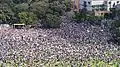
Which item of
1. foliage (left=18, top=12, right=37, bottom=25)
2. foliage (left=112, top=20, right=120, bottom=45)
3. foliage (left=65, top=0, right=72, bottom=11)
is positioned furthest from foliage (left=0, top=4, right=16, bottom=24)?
foliage (left=112, top=20, right=120, bottom=45)

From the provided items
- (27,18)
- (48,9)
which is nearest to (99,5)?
(48,9)

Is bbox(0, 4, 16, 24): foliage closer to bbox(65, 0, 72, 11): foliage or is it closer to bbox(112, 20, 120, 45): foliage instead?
bbox(65, 0, 72, 11): foliage

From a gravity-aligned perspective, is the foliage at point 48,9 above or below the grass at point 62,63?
below

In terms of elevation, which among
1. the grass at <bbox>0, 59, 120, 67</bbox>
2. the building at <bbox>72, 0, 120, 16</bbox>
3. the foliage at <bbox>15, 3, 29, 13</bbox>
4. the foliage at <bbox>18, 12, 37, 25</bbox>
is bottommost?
the building at <bbox>72, 0, 120, 16</bbox>

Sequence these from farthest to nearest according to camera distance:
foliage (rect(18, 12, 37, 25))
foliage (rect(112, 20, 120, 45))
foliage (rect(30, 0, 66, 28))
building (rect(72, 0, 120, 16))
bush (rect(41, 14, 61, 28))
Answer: building (rect(72, 0, 120, 16)), foliage (rect(30, 0, 66, 28)), foliage (rect(18, 12, 37, 25)), bush (rect(41, 14, 61, 28)), foliage (rect(112, 20, 120, 45))

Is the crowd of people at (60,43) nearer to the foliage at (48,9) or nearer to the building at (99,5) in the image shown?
the foliage at (48,9)

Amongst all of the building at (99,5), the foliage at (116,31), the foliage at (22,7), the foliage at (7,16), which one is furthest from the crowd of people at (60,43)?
the building at (99,5)

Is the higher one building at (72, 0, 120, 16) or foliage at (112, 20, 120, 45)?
foliage at (112, 20, 120, 45)

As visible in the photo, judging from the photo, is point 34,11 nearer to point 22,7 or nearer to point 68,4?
point 22,7
